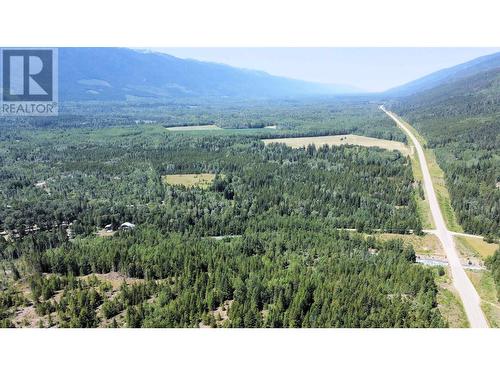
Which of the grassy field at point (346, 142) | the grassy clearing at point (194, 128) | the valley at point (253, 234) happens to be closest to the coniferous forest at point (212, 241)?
the valley at point (253, 234)

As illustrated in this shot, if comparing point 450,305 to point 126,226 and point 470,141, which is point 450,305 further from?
point 470,141

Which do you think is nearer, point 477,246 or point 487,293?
point 487,293

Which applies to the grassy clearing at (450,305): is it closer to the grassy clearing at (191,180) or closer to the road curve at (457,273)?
the road curve at (457,273)

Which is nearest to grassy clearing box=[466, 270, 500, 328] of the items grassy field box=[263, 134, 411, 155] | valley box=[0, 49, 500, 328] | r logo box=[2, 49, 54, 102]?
valley box=[0, 49, 500, 328]

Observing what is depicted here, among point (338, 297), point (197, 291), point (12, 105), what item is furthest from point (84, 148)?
point (338, 297)

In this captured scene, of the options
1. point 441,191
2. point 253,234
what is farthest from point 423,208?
point 253,234

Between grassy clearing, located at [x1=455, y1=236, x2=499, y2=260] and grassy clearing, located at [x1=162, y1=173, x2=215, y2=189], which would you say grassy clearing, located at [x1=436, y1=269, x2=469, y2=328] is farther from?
grassy clearing, located at [x1=162, y1=173, x2=215, y2=189]

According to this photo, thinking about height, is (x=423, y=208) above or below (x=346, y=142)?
below
